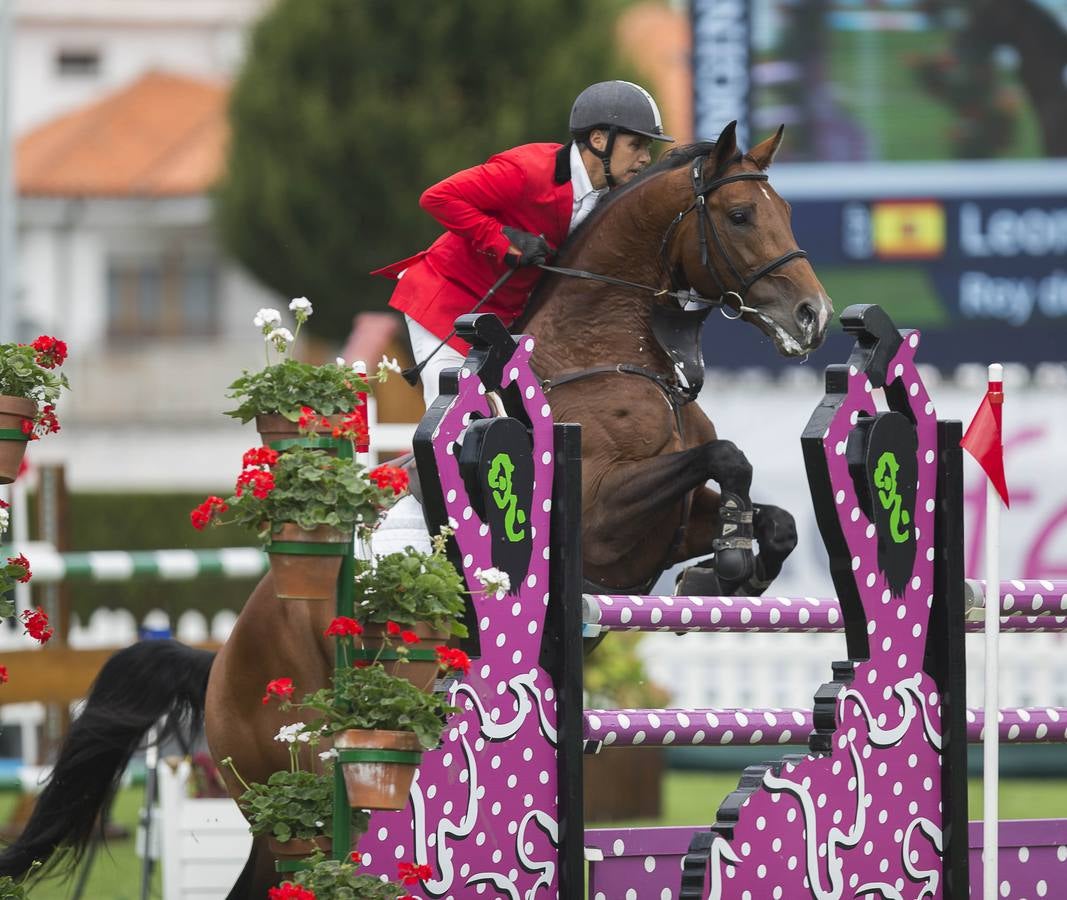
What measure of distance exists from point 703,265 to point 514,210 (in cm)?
51

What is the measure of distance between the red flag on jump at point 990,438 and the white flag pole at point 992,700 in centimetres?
1

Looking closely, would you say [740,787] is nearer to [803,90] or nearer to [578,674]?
[578,674]

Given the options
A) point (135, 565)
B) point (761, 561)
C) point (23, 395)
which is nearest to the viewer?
point (23, 395)

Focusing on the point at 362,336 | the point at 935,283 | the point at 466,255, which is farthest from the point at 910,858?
the point at 935,283

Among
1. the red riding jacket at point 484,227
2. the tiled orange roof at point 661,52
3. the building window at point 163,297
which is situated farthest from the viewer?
the building window at point 163,297

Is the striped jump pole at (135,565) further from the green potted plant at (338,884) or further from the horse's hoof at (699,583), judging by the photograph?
the green potted plant at (338,884)

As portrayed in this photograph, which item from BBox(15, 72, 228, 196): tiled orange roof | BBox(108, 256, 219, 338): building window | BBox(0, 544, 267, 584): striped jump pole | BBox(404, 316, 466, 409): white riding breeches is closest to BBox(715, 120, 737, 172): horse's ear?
BBox(404, 316, 466, 409): white riding breeches

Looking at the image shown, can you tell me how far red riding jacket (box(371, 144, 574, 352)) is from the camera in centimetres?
484

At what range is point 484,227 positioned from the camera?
484 cm

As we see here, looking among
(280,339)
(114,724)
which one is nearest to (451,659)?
(280,339)

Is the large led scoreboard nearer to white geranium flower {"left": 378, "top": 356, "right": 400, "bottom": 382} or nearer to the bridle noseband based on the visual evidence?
the bridle noseband

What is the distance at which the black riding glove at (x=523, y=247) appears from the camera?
4883 mm

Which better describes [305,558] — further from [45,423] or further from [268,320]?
[45,423]

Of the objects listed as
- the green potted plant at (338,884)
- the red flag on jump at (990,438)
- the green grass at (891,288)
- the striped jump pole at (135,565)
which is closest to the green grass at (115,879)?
the striped jump pole at (135,565)
